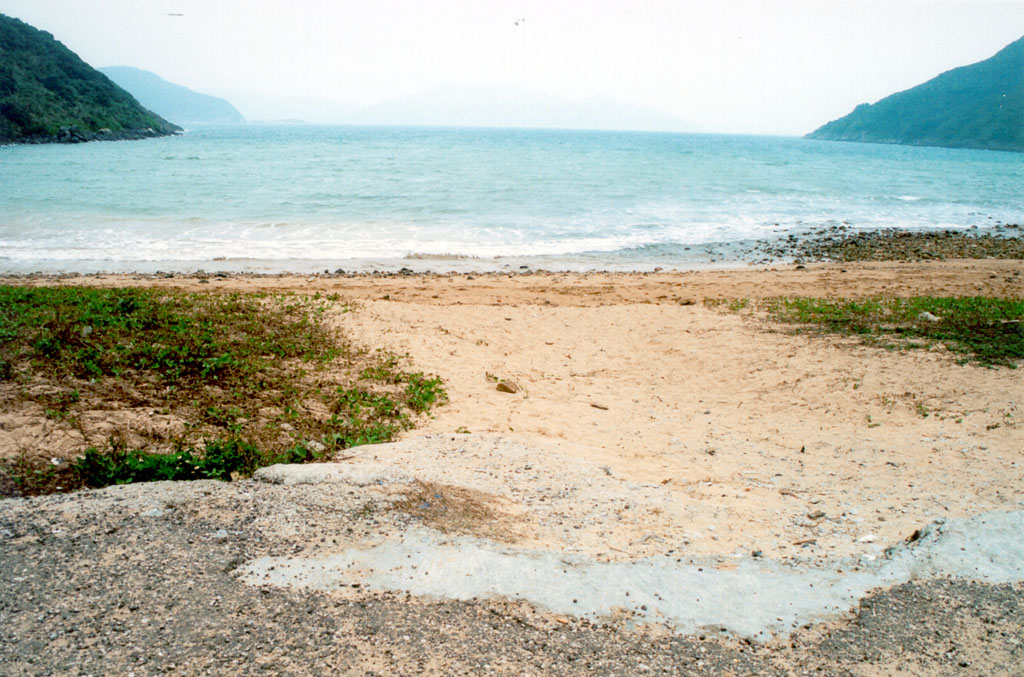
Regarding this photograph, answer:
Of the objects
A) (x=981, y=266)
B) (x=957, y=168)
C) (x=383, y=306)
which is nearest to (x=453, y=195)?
(x=383, y=306)

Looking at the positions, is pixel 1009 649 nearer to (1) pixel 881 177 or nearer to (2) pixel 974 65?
(1) pixel 881 177

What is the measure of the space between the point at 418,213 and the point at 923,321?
1832 centimetres

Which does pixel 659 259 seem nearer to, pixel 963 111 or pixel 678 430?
pixel 678 430

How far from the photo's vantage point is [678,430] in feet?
24.2

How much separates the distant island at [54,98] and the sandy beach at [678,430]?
60551 millimetres

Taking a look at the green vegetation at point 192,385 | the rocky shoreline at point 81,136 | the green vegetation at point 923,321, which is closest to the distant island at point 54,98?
the rocky shoreline at point 81,136

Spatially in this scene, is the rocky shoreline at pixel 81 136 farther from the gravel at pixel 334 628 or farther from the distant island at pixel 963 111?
the distant island at pixel 963 111

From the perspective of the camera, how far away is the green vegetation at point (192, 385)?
543cm

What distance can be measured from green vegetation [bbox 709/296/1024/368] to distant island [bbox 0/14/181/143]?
6857 centimetres

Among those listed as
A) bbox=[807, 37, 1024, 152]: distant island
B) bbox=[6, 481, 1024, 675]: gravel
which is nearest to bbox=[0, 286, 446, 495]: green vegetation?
bbox=[6, 481, 1024, 675]: gravel

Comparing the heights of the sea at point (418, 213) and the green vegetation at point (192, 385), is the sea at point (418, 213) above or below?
above

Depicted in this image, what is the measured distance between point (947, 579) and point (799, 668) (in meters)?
1.54

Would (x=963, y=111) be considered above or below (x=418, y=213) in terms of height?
above

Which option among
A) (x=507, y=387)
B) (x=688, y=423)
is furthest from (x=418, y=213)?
(x=688, y=423)
